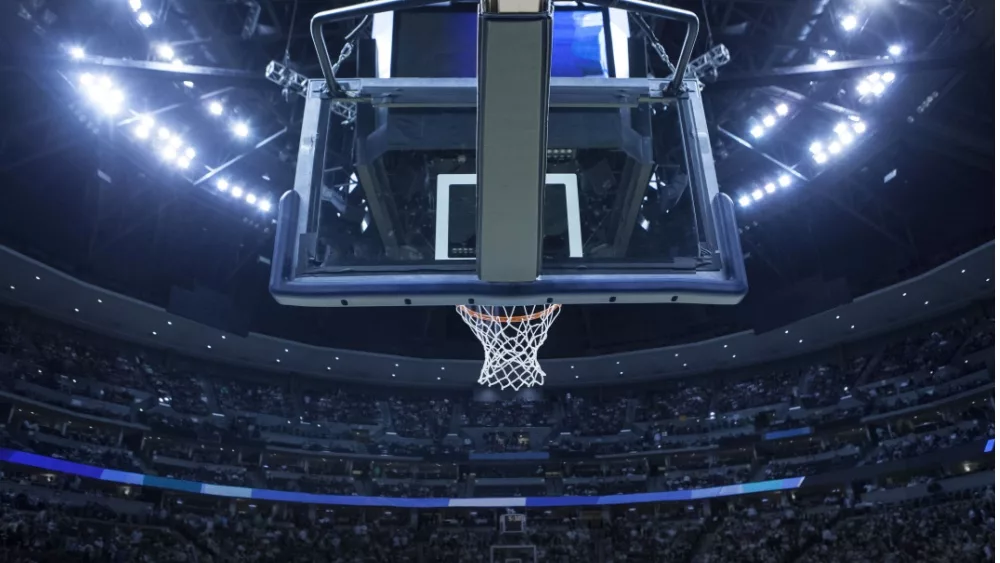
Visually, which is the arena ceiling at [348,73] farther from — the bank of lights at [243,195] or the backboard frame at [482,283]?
the backboard frame at [482,283]

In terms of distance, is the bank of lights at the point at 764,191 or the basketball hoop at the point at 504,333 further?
the bank of lights at the point at 764,191

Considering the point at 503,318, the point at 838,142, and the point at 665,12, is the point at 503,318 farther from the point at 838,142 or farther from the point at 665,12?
the point at 838,142

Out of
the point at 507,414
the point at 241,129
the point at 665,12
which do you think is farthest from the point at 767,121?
the point at 507,414

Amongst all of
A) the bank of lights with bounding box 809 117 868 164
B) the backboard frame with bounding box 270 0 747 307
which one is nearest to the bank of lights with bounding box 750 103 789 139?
the bank of lights with bounding box 809 117 868 164

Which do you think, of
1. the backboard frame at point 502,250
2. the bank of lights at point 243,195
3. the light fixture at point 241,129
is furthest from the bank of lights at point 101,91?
the backboard frame at point 502,250

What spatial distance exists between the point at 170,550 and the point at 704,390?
1850 cm

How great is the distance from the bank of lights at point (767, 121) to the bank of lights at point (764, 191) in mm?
2221

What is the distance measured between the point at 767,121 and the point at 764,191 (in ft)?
9.55

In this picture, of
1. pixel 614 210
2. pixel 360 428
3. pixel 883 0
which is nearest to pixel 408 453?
pixel 360 428

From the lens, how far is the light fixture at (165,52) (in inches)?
460

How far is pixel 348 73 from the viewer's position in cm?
1130

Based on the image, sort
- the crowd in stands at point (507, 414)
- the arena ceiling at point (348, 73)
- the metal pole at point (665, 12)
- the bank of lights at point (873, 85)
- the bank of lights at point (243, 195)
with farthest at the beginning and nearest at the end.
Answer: the crowd in stands at point (507, 414), the bank of lights at point (243, 195), the bank of lights at point (873, 85), the arena ceiling at point (348, 73), the metal pole at point (665, 12)

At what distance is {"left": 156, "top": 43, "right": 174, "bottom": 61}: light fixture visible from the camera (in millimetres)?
11695

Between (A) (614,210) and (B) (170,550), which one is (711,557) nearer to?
(B) (170,550)
